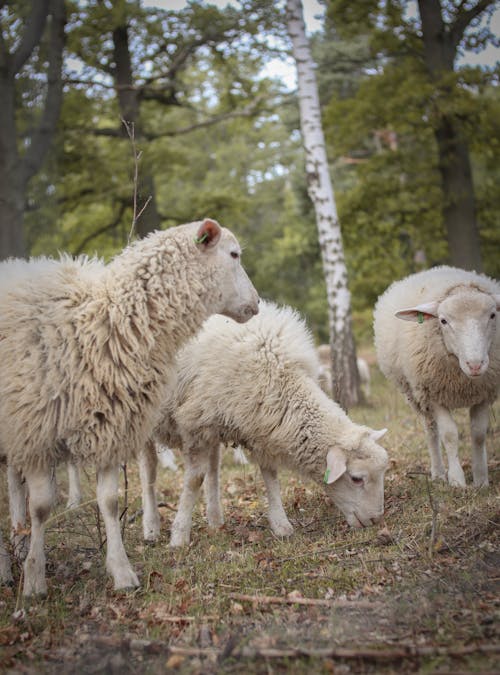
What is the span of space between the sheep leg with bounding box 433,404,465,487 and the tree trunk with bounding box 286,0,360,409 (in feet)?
14.2

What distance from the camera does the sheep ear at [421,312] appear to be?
652 cm

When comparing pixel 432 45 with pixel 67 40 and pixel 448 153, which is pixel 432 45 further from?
pixel 67 40

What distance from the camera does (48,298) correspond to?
473cm

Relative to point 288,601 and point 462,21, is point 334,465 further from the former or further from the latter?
point 462,21

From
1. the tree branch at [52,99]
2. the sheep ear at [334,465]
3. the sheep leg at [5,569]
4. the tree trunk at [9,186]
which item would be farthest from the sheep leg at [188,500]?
the tree branch at [52,99]

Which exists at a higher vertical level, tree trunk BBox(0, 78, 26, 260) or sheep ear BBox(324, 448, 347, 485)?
tree trunk BBox(0, 78, 26, 260)

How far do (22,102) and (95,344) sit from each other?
888cm

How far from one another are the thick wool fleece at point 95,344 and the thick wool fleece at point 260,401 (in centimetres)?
105

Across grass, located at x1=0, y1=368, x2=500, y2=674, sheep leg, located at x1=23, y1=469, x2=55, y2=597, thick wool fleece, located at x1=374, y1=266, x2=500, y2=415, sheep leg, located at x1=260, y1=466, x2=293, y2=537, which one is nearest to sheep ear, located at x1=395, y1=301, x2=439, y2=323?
thick wool fleece, located at x1=374, y1=266, x2=500, y2=415

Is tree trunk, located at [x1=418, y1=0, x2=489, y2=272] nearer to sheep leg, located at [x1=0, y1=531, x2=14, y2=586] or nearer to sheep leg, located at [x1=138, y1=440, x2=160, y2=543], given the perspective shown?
Result: sheep leg, located at [x1=138, y1=440, x2=160, y2=543]

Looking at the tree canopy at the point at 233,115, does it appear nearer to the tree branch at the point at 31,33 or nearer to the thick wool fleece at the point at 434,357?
the tree branch at the point at 31,33

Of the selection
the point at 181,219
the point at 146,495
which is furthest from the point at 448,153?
the point at 146,495

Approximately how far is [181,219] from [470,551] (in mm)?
13503

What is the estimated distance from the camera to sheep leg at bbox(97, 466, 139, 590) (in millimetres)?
4617
